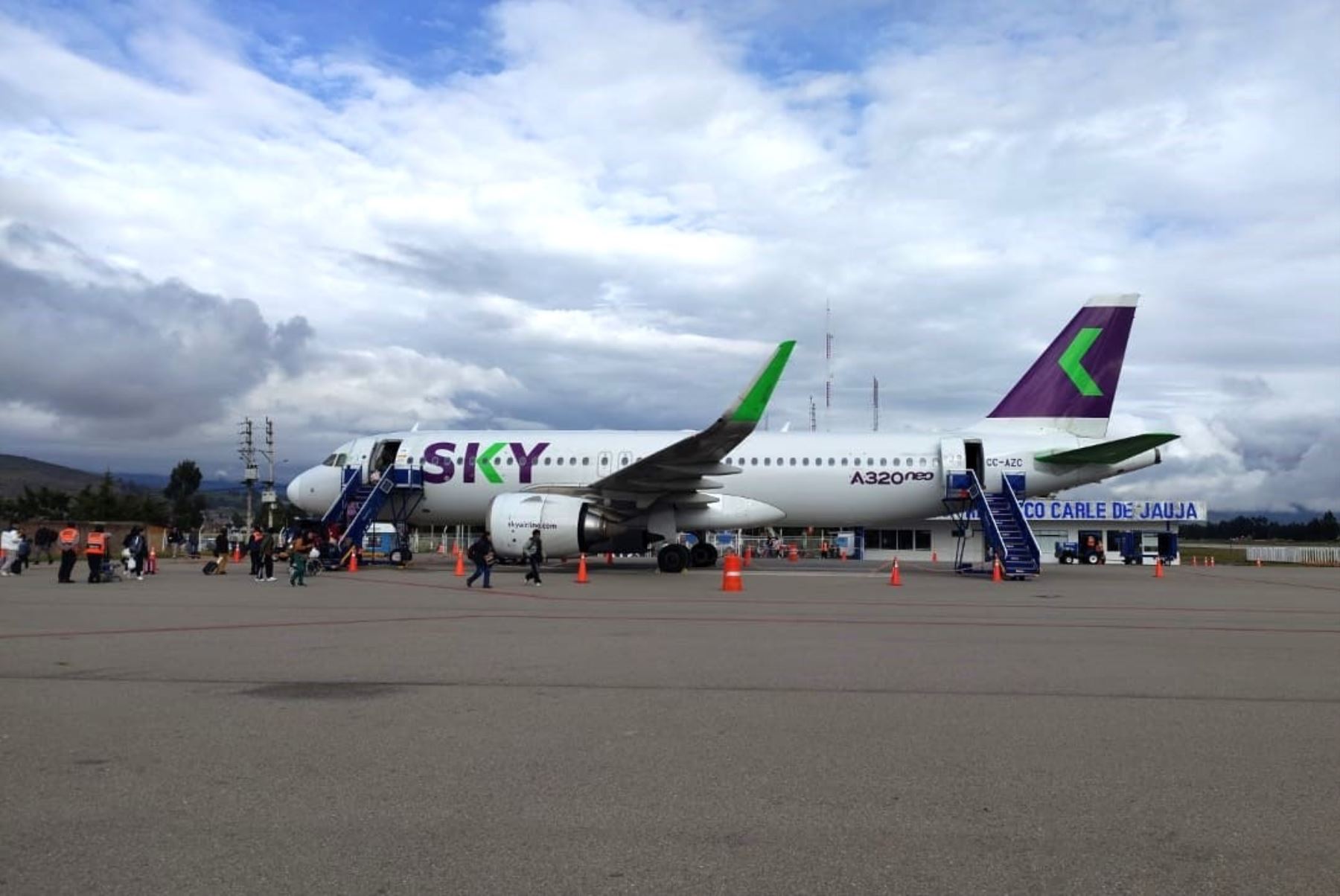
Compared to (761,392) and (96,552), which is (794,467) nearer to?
(761,392)

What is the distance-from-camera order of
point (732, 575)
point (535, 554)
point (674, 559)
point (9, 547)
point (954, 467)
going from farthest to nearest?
point (954, 467)
point (674, 559)
point (9, 547)
point (535, 554)
point (732, 575)

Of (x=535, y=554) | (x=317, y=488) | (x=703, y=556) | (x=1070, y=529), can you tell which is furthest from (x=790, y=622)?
(x=1070, y=529)

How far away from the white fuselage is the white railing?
26.4 m

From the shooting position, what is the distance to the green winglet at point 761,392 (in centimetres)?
2184

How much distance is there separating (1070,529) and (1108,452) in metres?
27.1

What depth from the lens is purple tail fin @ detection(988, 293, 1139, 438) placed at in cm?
→ 2764

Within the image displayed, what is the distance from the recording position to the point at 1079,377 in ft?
92.3

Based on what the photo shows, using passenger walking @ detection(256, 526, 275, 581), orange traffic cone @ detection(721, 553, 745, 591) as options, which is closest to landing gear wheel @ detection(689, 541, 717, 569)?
orange traffic cone @ detection(721, 553, 745, 591)

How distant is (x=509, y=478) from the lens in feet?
95.3

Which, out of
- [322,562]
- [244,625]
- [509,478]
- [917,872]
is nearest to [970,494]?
[509,478]

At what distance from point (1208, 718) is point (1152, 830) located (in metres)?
3.10

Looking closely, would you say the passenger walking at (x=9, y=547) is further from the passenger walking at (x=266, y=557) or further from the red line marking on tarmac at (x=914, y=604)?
the red line marking on tarmac at (x=914, y=604)

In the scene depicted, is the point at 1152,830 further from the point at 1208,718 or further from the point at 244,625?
the point at 244,625

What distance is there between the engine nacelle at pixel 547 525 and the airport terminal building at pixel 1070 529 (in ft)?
86.4
